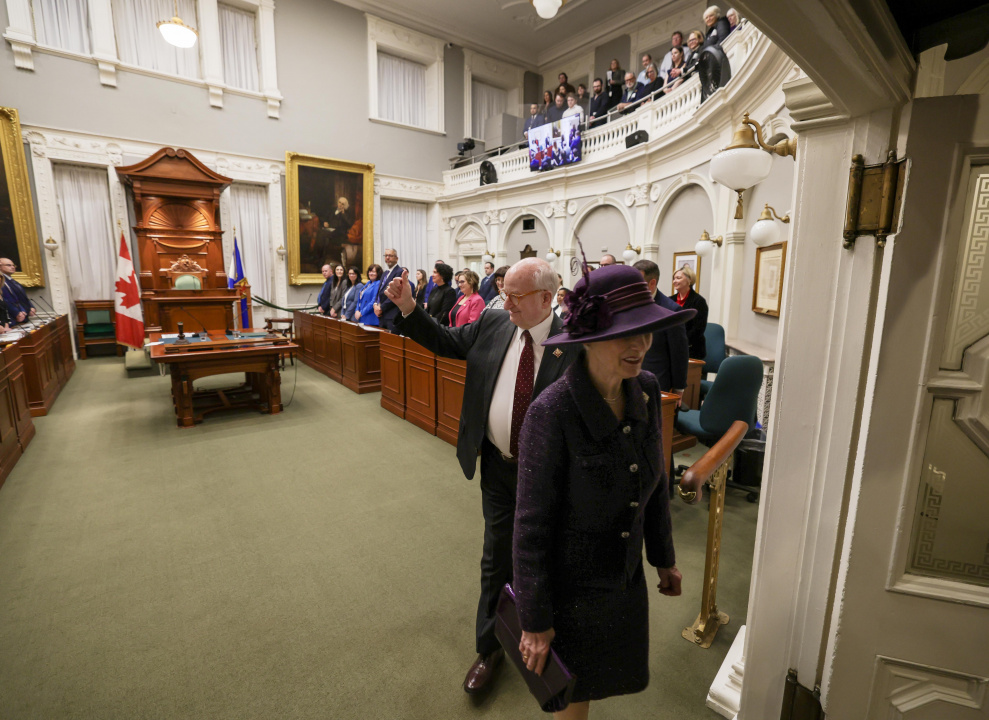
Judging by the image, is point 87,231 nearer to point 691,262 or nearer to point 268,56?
point 268,56

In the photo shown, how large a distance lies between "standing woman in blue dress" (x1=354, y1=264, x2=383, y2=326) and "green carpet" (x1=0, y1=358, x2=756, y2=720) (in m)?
2.74

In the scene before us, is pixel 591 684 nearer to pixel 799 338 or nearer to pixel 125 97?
pixel 799 338

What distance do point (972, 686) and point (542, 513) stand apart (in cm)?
106

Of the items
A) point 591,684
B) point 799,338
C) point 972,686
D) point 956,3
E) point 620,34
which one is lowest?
point 591,684

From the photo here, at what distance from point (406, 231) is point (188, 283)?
6.39 m

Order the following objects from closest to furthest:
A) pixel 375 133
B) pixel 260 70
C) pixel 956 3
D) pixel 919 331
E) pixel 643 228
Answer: pixel 956 3 → pixel 919 331 → pixel 643 228 → pixel 260 70 → pixel 375 133

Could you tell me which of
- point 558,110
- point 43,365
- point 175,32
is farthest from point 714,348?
point 175,32

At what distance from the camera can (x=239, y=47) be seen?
10.9m

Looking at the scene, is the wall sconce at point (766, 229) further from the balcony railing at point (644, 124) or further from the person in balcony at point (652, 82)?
the person in balcony at point (652, 82)

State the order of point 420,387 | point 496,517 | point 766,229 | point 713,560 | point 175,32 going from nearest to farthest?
point 496,517 < point 713,560 < point 766,229 < point 420,387 < point 175,32

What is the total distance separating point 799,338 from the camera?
4.01ft

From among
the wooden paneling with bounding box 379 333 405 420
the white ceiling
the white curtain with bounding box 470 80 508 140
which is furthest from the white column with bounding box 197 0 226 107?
the wooden paneling with bounding box 379 333 405 420

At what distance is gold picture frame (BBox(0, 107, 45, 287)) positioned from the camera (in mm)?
8516

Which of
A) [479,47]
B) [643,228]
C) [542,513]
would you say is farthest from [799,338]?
[479,47]
